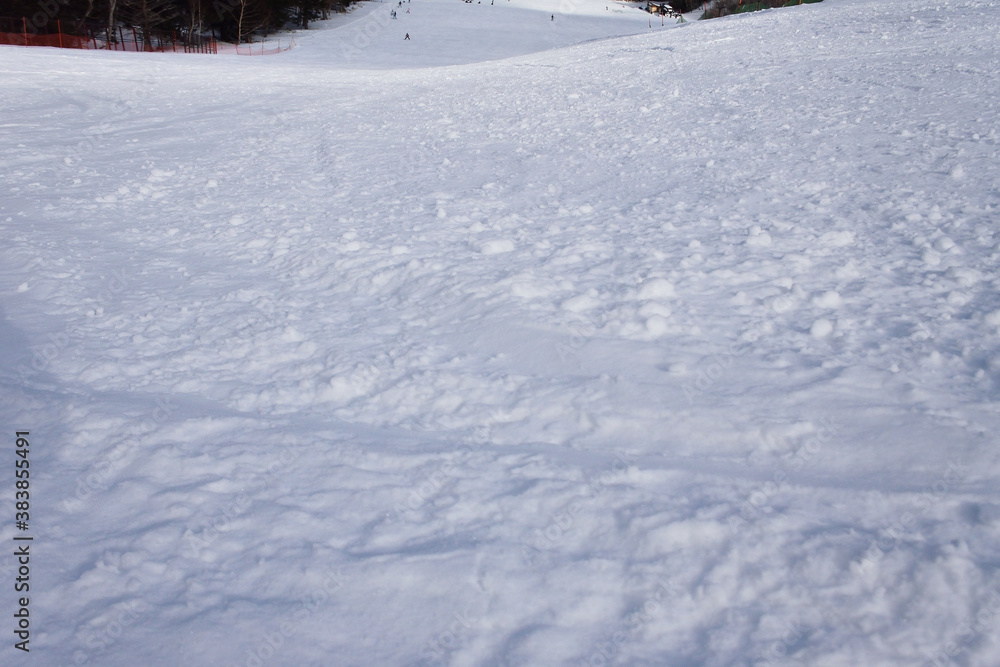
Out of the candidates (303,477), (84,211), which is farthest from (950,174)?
(84,211)

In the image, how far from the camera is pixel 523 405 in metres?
3.34

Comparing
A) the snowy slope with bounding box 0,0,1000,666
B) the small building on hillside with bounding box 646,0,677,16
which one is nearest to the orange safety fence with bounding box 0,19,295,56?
the snowy slope with bounding box 0,0,1000,666

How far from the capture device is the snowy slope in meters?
2.25

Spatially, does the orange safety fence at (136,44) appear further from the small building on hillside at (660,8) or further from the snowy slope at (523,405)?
the small building on hillside at (660,8)

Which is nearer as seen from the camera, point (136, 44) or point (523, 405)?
point (523, 405)

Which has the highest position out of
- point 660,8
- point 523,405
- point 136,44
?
point 660,8

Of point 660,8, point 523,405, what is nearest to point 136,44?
point 523,405

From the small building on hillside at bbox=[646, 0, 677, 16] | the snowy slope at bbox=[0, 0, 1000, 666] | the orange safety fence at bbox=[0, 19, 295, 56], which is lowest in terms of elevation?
the snowy slope at bbox=[0, 0, 1000, 666]

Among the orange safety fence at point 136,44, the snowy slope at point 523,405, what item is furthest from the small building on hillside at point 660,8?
the snowy slope at point 523,405

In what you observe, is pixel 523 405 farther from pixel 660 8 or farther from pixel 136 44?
pixel 660 8

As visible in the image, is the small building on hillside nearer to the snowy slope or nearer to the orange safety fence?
the orange safety fence

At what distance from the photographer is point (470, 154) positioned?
8133mm

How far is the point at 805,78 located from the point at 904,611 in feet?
34.3

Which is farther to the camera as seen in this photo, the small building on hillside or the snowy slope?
the small building on hillside
